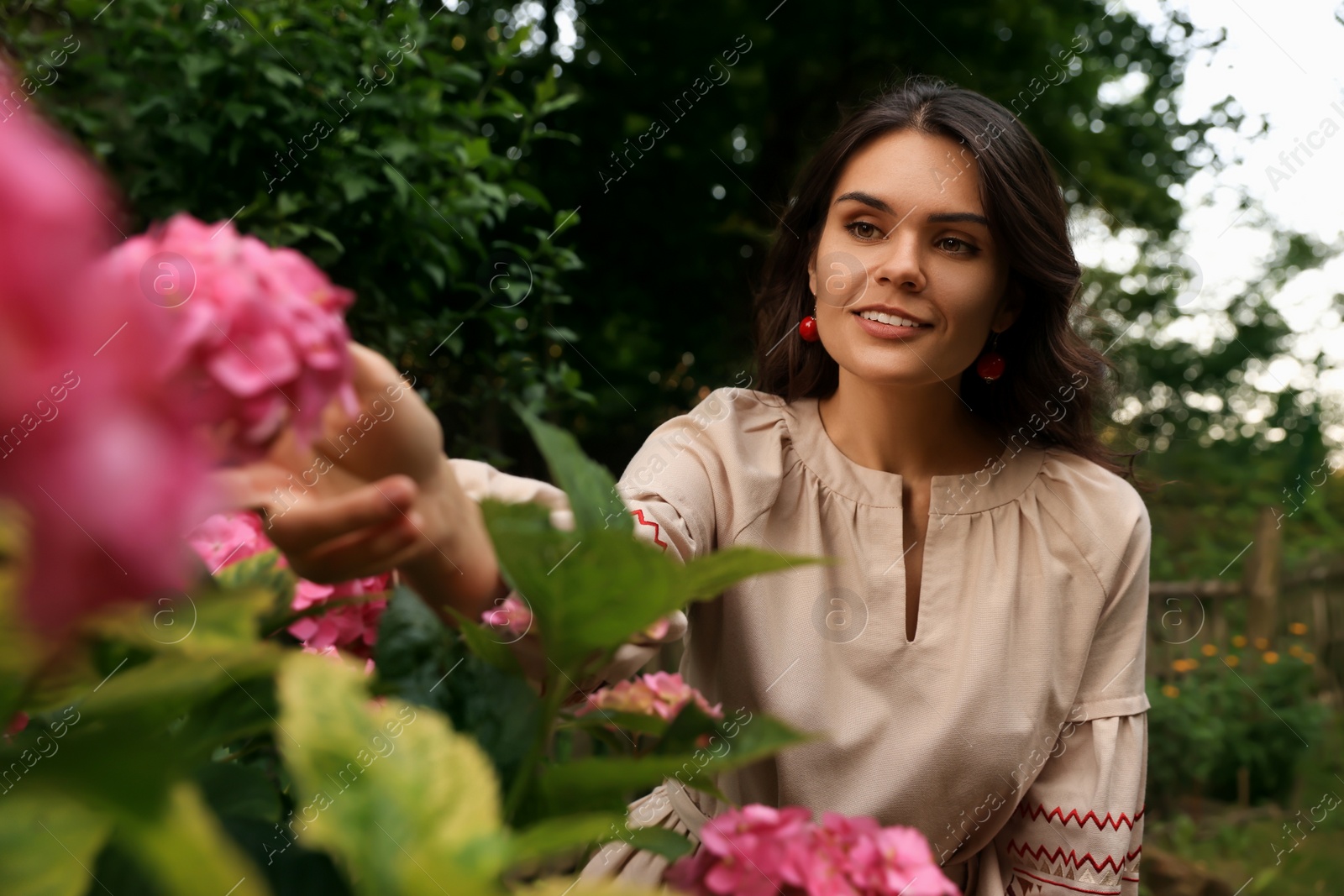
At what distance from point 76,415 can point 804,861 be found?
0.35 m

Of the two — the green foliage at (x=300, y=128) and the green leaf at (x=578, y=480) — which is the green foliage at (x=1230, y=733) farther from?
the green leaf at (x=578, y=480)

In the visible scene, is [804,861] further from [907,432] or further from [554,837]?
[907,432]

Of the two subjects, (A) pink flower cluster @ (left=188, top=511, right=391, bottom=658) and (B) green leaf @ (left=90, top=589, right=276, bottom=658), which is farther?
(A) pink flower cluster @ (left=188, top=511, right=391, bottom=658)

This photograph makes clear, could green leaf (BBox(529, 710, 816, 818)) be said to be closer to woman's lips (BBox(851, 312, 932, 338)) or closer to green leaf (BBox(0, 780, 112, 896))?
green leaf (BBox(0, 780, 112, 896))

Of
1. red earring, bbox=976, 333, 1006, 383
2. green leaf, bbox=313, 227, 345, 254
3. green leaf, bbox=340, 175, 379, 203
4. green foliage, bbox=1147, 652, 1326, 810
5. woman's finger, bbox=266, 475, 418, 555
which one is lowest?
green foliage, bbox=1147, 652, 1326, 810

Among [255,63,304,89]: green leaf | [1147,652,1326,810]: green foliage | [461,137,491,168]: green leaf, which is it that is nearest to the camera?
[255,63,304,89]: green leaf

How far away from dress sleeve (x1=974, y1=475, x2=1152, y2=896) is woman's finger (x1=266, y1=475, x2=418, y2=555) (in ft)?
4.49

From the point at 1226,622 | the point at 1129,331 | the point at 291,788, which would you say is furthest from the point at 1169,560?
the point at 291,788

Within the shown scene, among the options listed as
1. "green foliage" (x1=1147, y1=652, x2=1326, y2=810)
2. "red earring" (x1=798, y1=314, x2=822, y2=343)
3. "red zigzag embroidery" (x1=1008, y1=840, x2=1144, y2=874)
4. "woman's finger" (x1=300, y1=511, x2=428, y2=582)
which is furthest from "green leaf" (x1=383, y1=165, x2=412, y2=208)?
"green foliage" (x1=1147, y1=652, x2=1326, y2=810)

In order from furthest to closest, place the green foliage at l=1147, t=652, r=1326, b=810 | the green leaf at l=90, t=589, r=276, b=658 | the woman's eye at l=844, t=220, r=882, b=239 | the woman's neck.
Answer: the green foliage at l=1147, t=652, r=1326, b=810 < the woman's neck < the woman's eye at l=844, t=220, r=882, b=239 < the green leaf at l=90, t=589, r=276, b=658

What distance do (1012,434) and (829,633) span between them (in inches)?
21.1

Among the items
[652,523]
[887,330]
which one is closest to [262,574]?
[652,523]

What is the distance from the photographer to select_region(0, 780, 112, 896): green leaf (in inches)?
10.8

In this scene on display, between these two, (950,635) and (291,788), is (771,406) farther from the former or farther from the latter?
(291,788)
